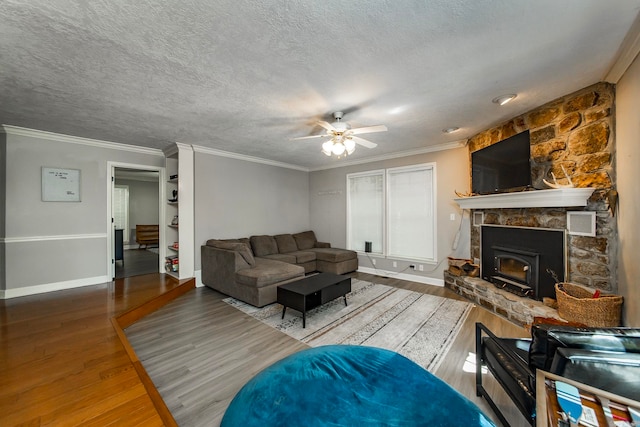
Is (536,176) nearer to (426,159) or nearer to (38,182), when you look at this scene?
(426,159)

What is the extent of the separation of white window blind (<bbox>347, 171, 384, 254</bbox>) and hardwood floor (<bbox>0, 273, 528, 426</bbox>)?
2.57m

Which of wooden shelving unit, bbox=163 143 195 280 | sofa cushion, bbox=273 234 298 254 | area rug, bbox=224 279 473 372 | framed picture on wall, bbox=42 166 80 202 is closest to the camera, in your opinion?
area rug, bbox=224 279 473 372

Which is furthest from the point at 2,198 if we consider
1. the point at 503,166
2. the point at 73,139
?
the point at 503,166

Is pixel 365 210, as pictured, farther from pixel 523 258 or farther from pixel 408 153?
pixel 523 258

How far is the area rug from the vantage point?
244cm

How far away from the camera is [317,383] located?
131cm

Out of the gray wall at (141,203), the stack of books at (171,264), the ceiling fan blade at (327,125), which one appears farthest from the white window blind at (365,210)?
the gray wall at (141,203)

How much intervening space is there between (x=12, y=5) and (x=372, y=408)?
9.77ft

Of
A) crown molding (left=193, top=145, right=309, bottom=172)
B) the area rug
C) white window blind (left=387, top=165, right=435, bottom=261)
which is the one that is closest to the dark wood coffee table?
the area rug

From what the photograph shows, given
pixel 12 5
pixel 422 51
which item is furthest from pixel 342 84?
pixel 12 5

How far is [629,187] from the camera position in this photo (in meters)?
2.05

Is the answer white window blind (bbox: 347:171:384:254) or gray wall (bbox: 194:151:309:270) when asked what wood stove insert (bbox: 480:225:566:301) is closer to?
white window blind (bbox: 347:171:384:254)

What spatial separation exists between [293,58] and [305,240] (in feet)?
14.9

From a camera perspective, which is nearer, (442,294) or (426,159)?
(442,294)
